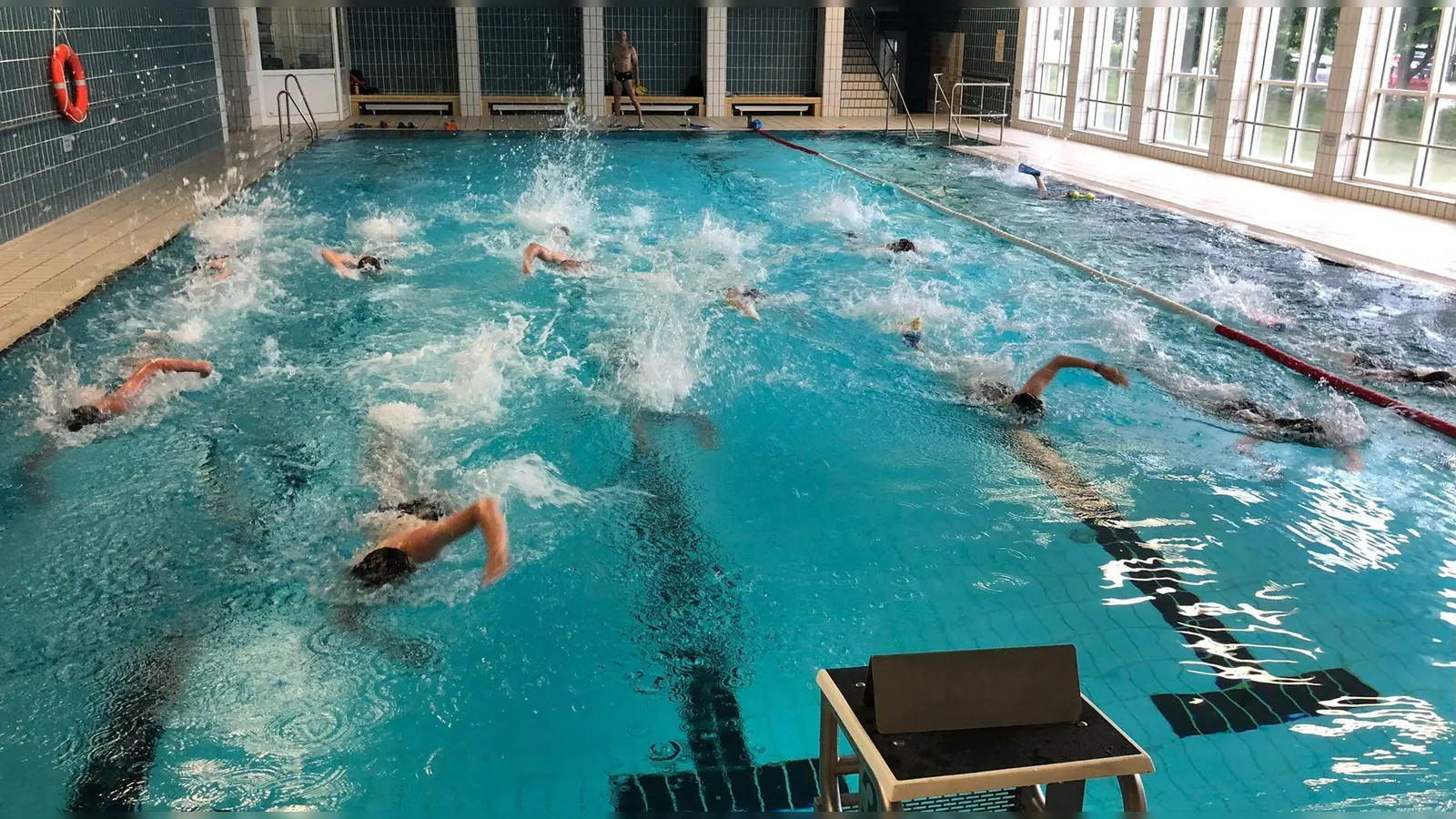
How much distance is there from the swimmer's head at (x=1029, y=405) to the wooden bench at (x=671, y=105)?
586 inches

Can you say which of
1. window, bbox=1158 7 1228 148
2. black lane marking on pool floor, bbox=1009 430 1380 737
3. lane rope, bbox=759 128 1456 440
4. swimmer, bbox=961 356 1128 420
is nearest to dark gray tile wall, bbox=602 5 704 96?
window, bbox=1158 7 1228 148

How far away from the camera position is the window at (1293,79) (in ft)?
37.9

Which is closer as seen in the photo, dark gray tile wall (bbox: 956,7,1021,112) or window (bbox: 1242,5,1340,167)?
window (bbox: 1242,5,1340,167)

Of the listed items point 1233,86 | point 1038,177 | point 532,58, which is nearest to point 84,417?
point 1038,177

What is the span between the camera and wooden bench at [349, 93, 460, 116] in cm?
1844

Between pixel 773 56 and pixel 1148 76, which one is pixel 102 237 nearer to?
pixel 1148 76

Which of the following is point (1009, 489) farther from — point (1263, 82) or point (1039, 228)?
point (1263, 82)

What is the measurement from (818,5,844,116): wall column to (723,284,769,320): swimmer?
41.9ft

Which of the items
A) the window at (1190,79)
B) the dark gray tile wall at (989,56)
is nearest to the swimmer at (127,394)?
the window at (1190,79)

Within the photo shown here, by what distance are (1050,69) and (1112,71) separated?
1.96 m

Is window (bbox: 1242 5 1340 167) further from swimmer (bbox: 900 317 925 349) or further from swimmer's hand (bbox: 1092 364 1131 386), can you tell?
swimmer's hand (bbox: 1092 364 1131 386)

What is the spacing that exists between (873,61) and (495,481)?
58.0 feet

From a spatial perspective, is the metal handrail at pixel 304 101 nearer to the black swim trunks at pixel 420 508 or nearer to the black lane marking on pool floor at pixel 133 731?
the black swim trunks at pixel 420 508

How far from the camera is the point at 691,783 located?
9.11ft
